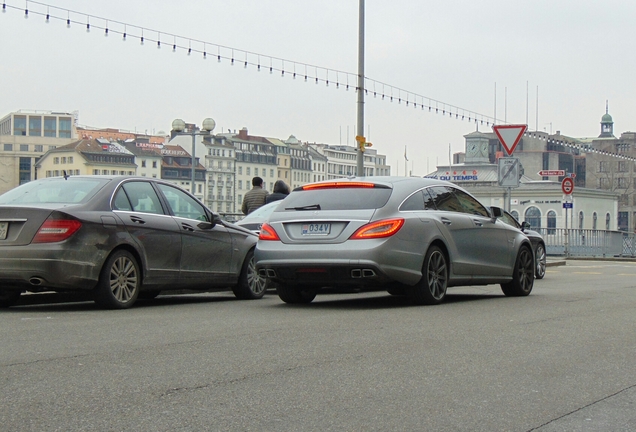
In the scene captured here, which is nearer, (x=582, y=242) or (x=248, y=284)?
(x=248, y=284)

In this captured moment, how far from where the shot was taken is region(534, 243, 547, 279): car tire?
2186cm

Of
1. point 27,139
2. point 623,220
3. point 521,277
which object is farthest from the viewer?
point 623,220

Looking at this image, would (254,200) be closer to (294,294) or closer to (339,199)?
(294,294)

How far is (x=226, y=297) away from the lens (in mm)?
14422

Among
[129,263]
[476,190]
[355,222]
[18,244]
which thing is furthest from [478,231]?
[476,190]

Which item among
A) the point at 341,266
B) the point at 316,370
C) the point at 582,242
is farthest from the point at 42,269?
the point at 582,242

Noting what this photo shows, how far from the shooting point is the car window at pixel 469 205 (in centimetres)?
1352

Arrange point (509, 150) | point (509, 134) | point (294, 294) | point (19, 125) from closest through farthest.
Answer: point (294, 294)
point (509, 134)
point (509, 150)
point (19, 125)

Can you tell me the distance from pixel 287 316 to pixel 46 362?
3.93 metres

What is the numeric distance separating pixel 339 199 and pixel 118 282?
257 centimetres

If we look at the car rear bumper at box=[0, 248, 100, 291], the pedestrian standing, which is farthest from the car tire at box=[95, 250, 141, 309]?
the pedestrian standing

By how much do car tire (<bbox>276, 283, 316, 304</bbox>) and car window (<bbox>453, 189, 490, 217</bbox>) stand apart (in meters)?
2.29

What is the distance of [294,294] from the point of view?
12.5 metres

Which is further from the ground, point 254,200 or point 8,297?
point 254,200
